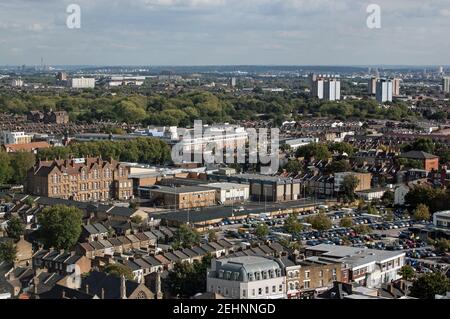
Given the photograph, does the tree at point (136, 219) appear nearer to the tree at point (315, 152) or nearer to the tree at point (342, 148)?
the tree at point (315, 152)

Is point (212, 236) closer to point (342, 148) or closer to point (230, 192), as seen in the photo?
point (230, 192)

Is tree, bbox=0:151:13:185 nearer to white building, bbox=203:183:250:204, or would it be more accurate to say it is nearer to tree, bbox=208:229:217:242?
white building, bbox=203:183:250:204

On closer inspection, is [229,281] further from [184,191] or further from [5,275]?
[184,191]

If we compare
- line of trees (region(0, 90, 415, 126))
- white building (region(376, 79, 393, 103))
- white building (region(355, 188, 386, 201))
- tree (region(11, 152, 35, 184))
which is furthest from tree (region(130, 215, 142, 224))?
white building (region(376, 79, 393, 103))

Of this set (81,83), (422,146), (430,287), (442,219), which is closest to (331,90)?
(81,83)

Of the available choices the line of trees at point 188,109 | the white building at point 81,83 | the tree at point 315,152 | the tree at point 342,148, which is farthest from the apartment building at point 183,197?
the white building at point 81,83
